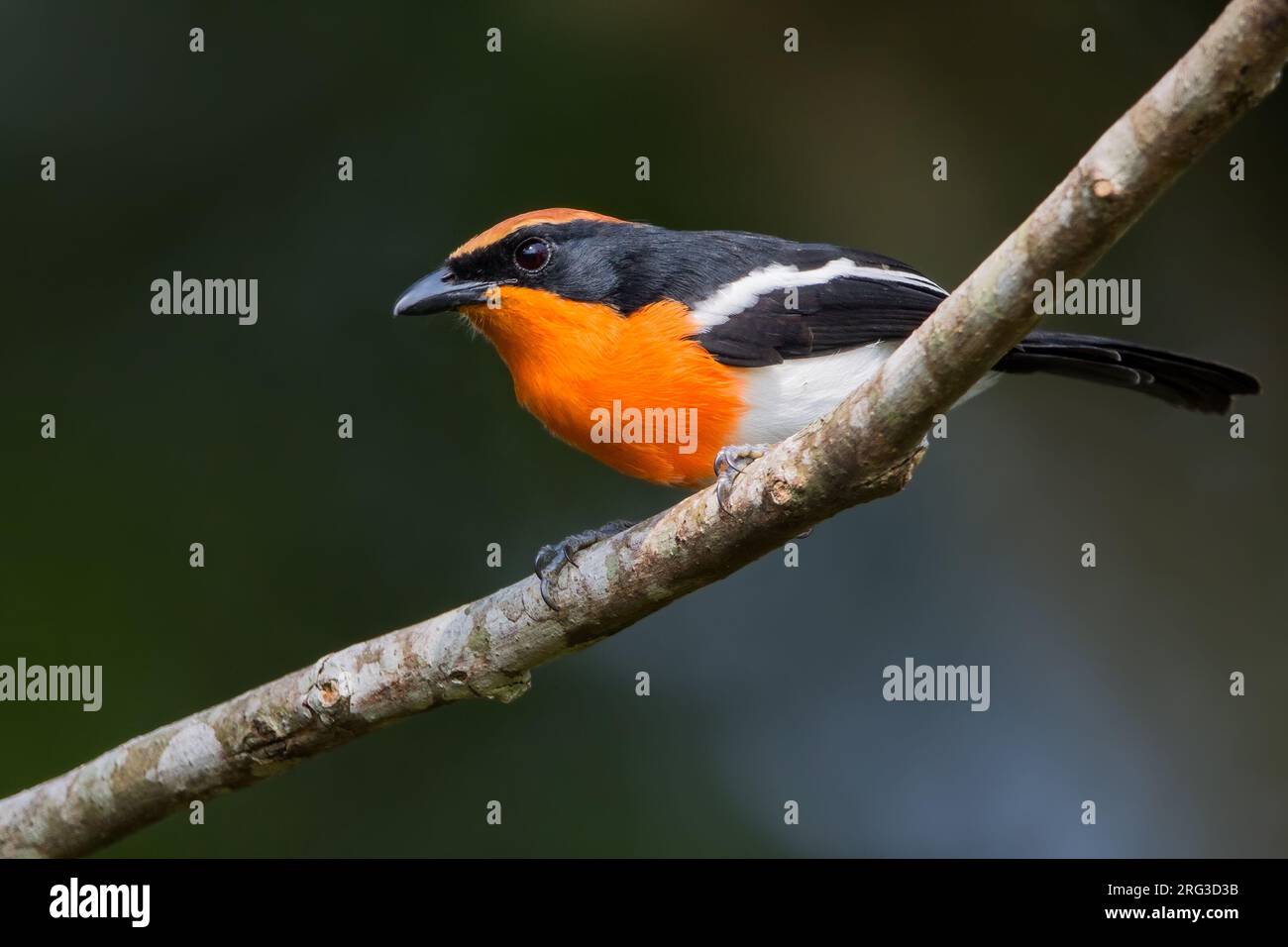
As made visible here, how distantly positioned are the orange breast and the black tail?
0.88 m

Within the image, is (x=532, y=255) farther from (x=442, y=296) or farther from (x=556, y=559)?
(x=556, y=559)

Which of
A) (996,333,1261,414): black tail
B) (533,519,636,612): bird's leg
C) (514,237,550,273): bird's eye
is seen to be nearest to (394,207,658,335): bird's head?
(514,237,550,273): bird's eye

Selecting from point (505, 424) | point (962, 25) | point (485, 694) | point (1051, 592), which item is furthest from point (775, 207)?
point (485, 694)

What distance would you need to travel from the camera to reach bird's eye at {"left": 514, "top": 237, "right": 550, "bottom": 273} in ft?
12.9

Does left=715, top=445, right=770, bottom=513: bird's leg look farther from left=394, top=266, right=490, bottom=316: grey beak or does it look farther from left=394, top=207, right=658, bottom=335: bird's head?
left=394, top=266, right=490, bottom=316: grey beak

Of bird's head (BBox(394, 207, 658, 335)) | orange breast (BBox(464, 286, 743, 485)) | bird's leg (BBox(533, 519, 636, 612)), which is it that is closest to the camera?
bird's leg (BBox(533, 519, 636, 612))

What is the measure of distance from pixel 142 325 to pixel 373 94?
58.3 inches

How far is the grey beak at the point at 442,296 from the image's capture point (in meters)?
3.90

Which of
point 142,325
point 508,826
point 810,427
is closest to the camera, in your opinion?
point 810,427

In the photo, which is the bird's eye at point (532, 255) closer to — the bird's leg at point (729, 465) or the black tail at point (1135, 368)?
the bird's leg at point (729, 465)

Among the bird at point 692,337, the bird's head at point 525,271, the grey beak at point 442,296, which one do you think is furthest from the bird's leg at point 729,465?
the grey beak at point 442,296

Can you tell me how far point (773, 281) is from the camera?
12.6ft

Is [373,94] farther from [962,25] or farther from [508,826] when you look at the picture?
[508,826]

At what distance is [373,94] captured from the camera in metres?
5.94
